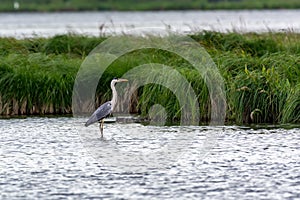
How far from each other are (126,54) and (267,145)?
284 inches

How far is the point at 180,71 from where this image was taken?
65.3ft

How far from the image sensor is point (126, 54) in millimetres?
23281

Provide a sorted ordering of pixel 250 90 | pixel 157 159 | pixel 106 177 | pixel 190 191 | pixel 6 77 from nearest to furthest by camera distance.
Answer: pixel 190 191 < pixel 106 177 < pixel 157 159 < pixel 250 90 < pixel 6 77

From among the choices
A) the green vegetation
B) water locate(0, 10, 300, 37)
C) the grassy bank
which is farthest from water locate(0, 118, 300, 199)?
the green vegetation

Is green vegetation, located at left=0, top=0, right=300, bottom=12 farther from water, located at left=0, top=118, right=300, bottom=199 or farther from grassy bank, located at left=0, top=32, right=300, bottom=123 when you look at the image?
water, located at left=0, top=118, right=300, bottom=199

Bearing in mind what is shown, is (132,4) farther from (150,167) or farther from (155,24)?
(150,167)

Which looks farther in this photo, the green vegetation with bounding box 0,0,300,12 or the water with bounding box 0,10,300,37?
the green vegetation with bounding box 0,0,300,12

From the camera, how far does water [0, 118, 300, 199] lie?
13.2 metres

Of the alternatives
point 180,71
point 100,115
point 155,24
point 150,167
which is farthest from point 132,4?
point 150,167

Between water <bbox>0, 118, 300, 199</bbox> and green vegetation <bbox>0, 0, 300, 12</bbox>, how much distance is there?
75.7 meters

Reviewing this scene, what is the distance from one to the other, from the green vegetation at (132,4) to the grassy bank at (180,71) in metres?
69.5

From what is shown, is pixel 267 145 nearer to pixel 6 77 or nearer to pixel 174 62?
pixel 174 62

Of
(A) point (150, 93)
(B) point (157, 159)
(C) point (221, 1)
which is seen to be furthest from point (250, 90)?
(C) point (221, 1)

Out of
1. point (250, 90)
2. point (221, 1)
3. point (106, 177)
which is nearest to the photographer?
A: point (106, 177)
